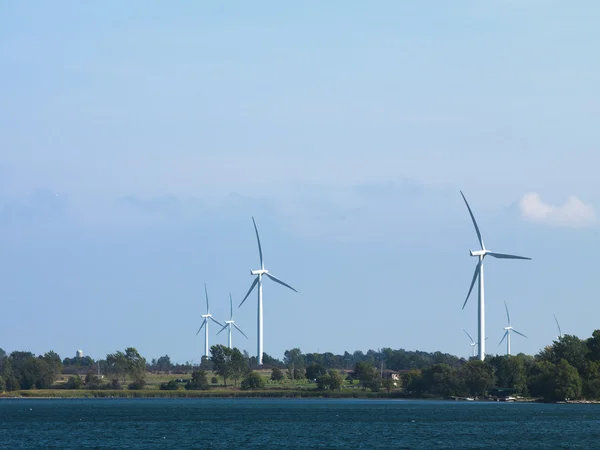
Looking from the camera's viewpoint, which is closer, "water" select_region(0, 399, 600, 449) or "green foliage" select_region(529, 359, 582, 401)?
"water" select_region(0, 399, 600, 449)

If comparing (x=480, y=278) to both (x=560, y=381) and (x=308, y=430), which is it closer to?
(x=560, y=381)

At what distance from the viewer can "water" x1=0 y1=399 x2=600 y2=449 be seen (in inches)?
4050

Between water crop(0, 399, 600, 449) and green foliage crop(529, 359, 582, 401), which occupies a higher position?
green foliage crop(529, 359, 582, 401)

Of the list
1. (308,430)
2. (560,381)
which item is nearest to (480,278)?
(560,381)

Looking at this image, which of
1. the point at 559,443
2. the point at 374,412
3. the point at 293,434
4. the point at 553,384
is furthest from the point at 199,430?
the point at 553,384

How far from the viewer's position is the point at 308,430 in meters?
123

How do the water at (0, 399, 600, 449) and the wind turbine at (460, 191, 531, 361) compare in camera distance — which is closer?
the water at (0, 399, 600, 449)

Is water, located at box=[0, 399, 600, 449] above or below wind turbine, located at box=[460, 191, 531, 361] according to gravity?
below

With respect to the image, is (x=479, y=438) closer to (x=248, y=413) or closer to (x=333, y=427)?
(x=333, y=427)

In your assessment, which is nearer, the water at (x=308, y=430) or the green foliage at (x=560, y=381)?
the water at (x=308, y=430)

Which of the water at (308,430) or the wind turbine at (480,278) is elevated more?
the wind turbine at (480,278)

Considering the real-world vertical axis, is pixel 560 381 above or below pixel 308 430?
above

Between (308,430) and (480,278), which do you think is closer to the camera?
(308,430)

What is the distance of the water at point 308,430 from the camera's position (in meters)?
103
